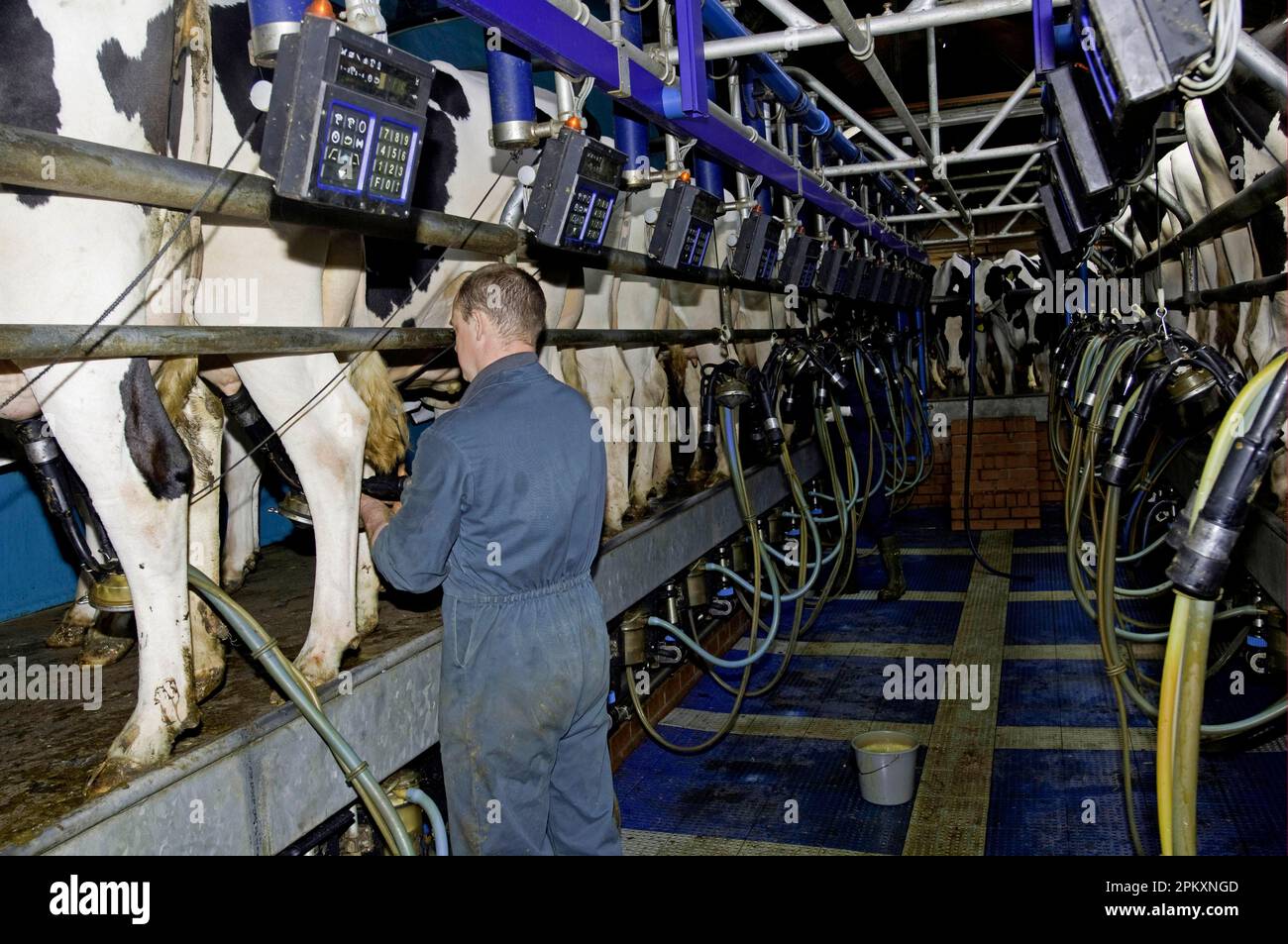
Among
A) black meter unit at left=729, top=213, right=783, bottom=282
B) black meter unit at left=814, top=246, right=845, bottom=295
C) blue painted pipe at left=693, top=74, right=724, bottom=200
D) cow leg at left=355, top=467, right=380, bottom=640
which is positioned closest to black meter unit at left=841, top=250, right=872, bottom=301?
black meter unit at left=814, top=246, right=845, bottom=295

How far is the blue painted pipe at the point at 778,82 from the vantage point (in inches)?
134

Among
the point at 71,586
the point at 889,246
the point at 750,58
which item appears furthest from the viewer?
the point at 889,246

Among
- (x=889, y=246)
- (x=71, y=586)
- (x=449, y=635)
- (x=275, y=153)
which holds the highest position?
(x=889, y=246)

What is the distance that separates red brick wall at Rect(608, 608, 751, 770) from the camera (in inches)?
156

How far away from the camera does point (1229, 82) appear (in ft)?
7.34

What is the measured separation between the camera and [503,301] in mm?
2256

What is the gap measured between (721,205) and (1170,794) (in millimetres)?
2944

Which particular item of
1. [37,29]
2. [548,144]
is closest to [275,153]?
[37,29]

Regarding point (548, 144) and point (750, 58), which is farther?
point (750, 58)

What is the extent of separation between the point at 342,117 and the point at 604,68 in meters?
1.09

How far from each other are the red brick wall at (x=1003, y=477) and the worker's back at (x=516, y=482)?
6653 mm

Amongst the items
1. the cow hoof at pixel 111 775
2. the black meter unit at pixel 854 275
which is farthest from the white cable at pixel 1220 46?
the black meter unit at pixel 854 275

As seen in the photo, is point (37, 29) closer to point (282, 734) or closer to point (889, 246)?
point (282, 734)

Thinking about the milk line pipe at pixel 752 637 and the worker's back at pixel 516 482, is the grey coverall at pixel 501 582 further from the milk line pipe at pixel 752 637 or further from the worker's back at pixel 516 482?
the milk line pipe at pixel 752 637
